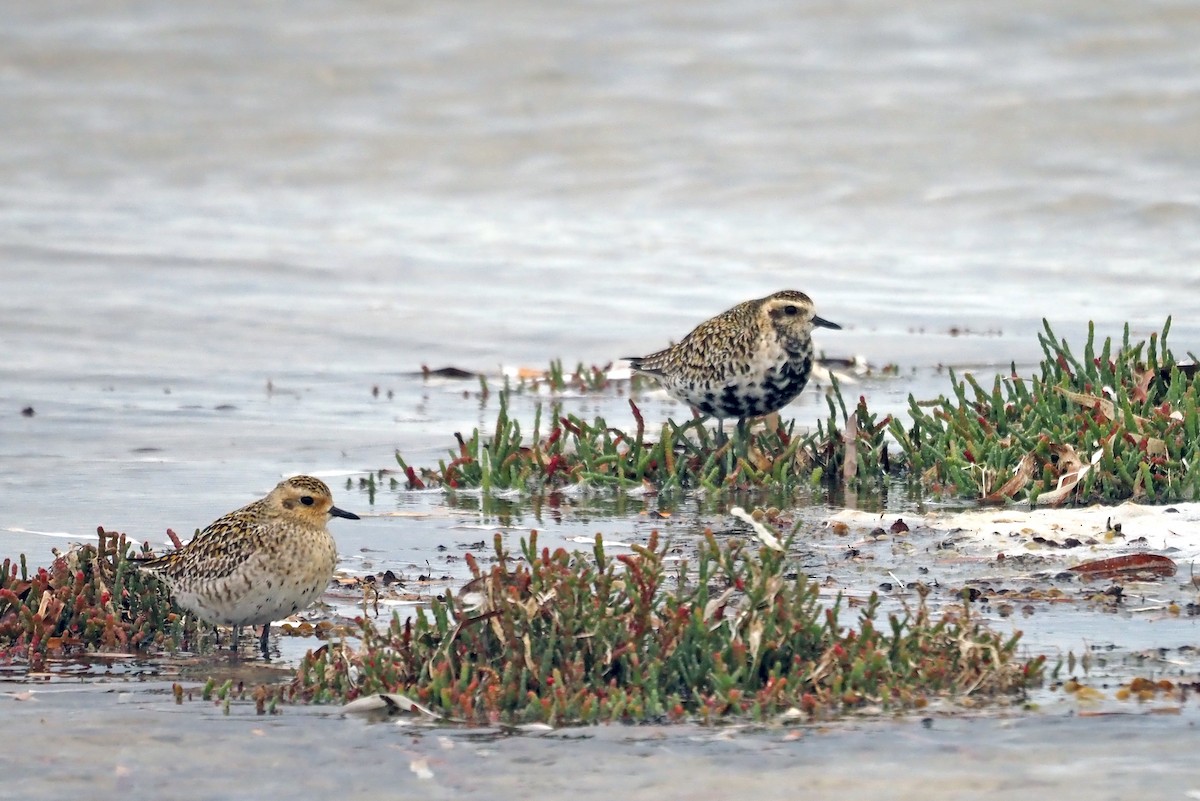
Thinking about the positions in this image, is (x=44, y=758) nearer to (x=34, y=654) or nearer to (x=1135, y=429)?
(x=34, y=654)

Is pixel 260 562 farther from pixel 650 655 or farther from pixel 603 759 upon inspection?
pixel 603 759

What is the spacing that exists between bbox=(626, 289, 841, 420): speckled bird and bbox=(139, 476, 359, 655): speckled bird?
3.81 meters

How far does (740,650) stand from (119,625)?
2838 mm

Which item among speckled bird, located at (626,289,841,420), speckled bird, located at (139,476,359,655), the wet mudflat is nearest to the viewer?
the wet mudflat

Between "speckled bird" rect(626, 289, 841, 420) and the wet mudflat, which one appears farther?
"speckled bird" rect(626, 289, 841, 420)

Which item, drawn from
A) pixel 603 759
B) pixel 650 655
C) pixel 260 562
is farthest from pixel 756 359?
pixel 603 759

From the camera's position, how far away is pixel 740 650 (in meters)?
7.20

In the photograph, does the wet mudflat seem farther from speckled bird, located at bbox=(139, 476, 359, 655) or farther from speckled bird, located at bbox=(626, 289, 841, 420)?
speckled bird, located at bbox=(626, 289, 841, 420)

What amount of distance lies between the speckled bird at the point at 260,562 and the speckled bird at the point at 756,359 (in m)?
3.81

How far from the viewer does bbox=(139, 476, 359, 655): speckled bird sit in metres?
8.16

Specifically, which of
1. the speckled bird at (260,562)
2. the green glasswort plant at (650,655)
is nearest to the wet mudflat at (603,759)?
the green glasswort plant at (650,655)

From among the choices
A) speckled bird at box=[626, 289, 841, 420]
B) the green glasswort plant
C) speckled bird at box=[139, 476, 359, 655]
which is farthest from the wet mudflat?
speckled bird at box=[626, 289, 841, 420]

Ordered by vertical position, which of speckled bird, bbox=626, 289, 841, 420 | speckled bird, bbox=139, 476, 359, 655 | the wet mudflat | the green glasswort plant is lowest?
the wet mudflat

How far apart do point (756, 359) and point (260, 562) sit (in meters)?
4.47
